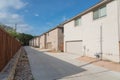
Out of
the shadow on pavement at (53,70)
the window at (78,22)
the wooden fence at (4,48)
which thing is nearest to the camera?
the wooden fence at (4,48)

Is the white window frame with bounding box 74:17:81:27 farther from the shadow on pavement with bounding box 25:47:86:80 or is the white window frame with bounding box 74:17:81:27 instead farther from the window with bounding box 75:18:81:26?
the shadow on pavement with bounding box 25:47:86:80

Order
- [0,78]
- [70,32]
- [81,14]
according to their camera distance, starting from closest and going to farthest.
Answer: [0,78] → [81,14] → [70,32]

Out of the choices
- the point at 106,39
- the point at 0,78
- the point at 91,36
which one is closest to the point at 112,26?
the point at 106,39

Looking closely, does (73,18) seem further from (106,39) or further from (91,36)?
(106,39)

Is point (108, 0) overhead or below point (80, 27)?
overhead

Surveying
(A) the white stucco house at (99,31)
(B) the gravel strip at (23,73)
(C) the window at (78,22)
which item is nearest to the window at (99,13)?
(A) the white stucco house at (99,31)

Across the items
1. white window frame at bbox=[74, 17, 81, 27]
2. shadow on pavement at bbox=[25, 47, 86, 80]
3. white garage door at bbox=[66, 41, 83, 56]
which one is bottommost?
shadow on pavement at bbox=[25, 47, 86, 80]

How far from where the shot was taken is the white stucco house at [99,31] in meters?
15.5

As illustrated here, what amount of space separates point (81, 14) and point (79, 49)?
4.65 meters

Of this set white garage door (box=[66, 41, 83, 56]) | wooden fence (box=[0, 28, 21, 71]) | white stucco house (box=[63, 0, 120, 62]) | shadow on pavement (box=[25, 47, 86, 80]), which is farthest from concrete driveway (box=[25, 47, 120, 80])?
white garage door (box=[66, 41, 83, 56])

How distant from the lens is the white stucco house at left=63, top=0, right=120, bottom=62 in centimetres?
1552

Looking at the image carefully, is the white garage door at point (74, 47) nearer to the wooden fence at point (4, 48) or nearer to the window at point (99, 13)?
the window at point (99, 13)

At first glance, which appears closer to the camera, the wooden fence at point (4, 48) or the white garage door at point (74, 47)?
the wooden fence at point (4, 48)

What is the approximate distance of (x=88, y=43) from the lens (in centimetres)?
2109
